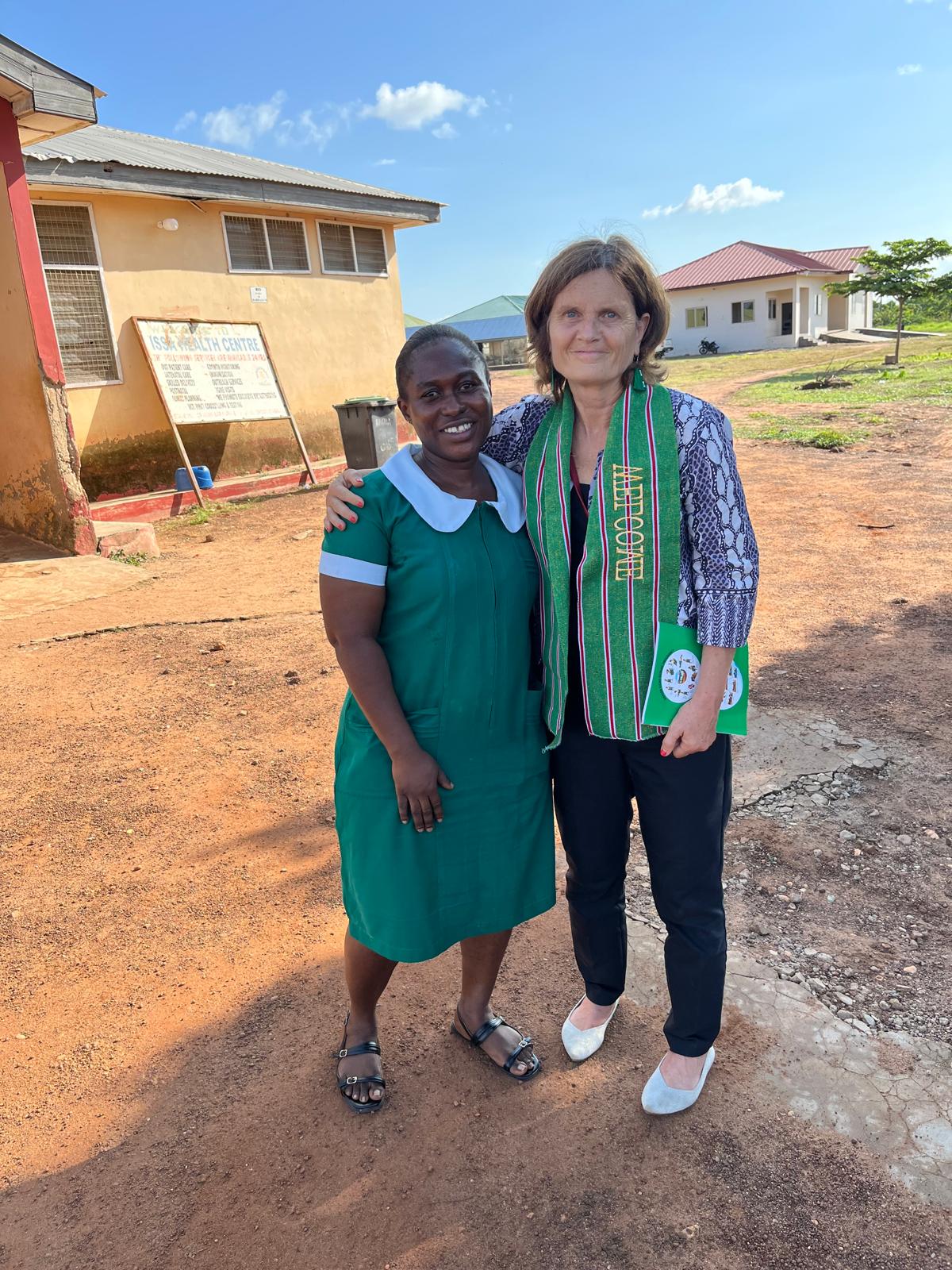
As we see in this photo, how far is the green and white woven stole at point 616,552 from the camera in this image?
171 cm

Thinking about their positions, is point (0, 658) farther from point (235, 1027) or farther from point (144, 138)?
point (144, 138)

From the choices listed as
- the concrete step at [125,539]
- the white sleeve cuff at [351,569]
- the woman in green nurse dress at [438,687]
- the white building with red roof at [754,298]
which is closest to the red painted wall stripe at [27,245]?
the concrete step at [125,539]

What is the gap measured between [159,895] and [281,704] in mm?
1509

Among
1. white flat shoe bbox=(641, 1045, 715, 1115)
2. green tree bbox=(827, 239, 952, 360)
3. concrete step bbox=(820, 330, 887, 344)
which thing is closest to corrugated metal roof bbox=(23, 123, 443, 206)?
white flat shoe bbox=(641, 1045, 715, 1115)

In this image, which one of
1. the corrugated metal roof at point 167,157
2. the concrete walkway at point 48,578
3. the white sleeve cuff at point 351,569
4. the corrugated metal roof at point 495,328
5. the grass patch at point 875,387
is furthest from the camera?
the corrugated metal roof at point 495,328

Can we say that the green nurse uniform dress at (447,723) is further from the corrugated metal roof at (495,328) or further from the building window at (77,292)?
the corrugated metal roof at (495,328)

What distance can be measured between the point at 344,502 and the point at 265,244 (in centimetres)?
1106

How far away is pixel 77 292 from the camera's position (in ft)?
31.0

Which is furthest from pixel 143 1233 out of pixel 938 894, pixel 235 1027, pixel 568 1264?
pixel 938 894

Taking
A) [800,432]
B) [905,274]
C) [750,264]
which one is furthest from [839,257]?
[800,432]

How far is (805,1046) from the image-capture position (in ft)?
7.00

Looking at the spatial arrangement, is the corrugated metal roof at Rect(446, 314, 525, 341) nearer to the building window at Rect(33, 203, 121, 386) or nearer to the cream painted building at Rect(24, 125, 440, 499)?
the cream painted building at Rect(24, 125, 440, 499)

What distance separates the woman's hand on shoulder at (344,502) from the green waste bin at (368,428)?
359 inches

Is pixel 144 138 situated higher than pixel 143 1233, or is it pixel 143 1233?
pixel 144 138
